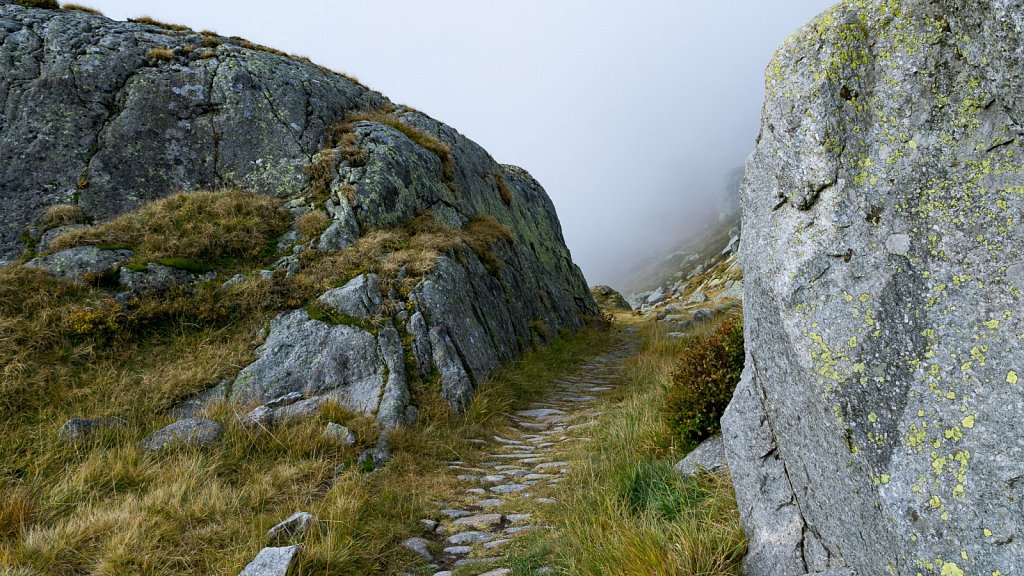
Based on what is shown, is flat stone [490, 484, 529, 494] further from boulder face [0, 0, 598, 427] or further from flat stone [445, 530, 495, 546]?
boulder face [0, 0, 598, 427]

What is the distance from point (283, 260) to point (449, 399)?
5.82m

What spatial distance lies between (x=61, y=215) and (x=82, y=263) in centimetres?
317

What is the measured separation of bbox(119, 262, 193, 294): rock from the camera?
11.2 m

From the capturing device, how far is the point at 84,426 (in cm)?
810

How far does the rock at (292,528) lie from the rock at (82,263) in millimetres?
8641

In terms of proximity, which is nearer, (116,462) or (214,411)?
(116,462)

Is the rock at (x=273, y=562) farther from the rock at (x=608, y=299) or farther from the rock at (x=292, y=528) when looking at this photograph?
the rock at (x=608, y=299)

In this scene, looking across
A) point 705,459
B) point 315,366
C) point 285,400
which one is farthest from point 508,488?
point 315,366

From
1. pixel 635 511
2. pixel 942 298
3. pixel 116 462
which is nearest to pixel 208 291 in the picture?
pixel 116 462

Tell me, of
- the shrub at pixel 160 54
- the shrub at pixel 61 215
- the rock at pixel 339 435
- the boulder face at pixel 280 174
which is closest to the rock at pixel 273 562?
the rock at pixel 339 435

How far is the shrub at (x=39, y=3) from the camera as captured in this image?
58.9 feet

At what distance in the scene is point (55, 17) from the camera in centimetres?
1730

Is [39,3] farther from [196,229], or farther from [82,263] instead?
[82,263]

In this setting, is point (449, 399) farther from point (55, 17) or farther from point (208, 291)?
point (55, 17)
